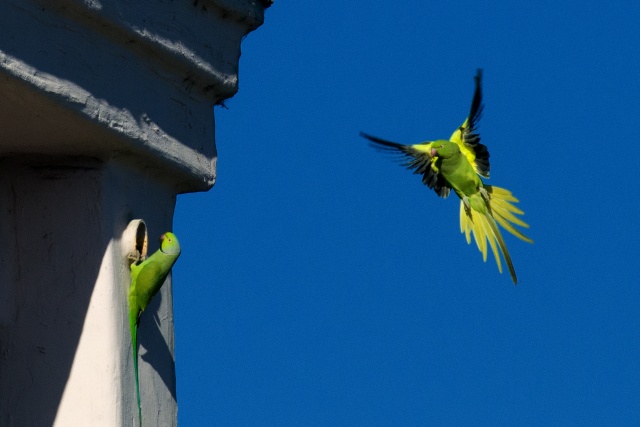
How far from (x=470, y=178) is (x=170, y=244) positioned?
4.56 feet

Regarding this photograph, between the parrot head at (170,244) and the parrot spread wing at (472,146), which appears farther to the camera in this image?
the parrot spread wing at (472,146)

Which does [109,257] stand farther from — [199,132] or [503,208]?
[503,208]

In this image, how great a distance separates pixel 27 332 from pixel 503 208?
1904mm

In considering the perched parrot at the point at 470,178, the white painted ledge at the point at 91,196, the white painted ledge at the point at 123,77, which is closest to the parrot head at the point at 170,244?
the white painted ledge at the point at 91,196

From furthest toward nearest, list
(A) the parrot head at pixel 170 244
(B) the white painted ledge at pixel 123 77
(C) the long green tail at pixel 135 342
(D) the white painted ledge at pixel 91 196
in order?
(A) the parrot head at pixel 170 244 < (C) the long green tail at pixel 135 342 < (D) the white painted ledge at pixel 91 196 < (B) the white painted ledge at pixel 123 77

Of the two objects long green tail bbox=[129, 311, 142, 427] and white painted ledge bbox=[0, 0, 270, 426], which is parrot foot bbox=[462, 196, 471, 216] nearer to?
white painted ledge bbox=[0, 0, 270, 426]

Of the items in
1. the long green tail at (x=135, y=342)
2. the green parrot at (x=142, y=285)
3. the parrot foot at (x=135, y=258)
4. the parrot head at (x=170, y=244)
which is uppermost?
the parrot head at (x=170, y=244)

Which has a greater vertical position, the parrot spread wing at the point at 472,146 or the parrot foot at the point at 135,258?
the parrot spread wing at the point at 472,146

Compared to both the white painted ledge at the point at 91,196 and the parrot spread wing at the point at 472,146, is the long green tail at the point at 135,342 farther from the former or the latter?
the parrot spread wing at the point at 472,146

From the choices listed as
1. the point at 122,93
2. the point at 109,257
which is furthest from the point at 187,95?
the point at 109,257

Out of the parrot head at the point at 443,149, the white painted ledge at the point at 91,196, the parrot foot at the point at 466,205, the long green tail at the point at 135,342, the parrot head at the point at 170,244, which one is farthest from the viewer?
the parrot foot at the point at 466,205

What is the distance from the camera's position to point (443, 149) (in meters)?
4.03

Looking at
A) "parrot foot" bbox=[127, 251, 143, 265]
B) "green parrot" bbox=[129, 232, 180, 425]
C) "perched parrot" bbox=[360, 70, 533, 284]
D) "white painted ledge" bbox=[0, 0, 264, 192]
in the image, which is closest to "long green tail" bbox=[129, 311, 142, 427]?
"green parrot" bbox=[129, 232, 180, 425]

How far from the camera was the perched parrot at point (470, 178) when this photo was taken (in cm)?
405
